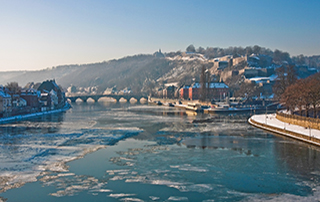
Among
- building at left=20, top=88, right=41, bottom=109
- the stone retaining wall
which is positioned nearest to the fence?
the stone retaining wall

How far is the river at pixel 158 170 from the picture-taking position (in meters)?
15.2

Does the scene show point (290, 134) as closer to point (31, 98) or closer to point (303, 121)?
point (303, 121)

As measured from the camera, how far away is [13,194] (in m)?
15.1

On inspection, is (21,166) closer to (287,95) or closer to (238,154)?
(238,154)

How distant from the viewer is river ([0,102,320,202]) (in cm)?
1518

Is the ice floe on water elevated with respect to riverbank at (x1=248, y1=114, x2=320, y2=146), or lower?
lower

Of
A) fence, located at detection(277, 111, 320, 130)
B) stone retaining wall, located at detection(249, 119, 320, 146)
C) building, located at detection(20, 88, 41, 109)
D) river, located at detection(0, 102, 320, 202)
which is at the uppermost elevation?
building, located at detection(20, 88, 41, 109)

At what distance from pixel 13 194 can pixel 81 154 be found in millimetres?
8296

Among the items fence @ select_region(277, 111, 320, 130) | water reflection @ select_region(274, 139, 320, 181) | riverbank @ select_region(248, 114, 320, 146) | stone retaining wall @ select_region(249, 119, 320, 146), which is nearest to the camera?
water reflection @ select_region(274, 139, 320, 181)

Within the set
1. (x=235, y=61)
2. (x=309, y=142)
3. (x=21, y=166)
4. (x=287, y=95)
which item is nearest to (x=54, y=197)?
(x=21, y=166)

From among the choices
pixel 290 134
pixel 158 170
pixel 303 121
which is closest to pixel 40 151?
pixel 158 170

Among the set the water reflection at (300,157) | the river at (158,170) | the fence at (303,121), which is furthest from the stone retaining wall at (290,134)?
the fence at (303,121)

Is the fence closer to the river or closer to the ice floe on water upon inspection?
the river

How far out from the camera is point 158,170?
744 inches
